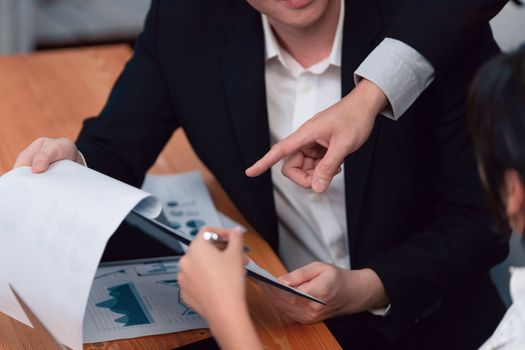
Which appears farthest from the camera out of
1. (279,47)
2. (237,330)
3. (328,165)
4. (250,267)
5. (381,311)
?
(279,47)

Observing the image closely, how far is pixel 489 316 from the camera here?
160 centimetres

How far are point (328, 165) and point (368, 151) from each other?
0.29 metres

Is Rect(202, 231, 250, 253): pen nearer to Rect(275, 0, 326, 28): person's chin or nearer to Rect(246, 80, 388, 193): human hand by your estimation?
Rect(246, 80, 388, 193): human hand

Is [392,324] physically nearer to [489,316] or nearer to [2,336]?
[489,316]

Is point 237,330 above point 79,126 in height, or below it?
below

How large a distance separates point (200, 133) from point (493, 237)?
55 cm

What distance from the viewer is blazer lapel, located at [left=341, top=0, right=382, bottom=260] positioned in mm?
1498

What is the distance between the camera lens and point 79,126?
1.86 m

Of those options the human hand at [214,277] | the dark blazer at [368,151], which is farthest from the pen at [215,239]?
the dark blazer at [368,151]

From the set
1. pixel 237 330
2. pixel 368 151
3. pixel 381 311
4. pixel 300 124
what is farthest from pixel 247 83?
pixel 237 330

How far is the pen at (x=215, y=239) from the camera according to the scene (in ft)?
3.44

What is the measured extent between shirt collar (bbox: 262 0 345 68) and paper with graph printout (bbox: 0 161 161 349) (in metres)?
0.48

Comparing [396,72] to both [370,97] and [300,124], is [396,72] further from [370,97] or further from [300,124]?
[300,124]

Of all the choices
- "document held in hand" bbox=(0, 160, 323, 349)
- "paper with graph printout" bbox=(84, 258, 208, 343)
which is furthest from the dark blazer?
"document held in hand" bbox=(0, 160, 323, 349)
